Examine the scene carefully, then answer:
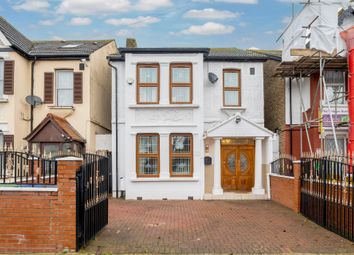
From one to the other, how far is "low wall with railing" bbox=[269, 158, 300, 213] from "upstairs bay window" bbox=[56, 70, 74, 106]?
9.65 m

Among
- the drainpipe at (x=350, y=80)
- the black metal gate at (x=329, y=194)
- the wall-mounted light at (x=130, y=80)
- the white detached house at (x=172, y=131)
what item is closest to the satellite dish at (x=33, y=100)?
the white detached house at (x=172, y=131)

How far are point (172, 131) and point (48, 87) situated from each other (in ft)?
20.0

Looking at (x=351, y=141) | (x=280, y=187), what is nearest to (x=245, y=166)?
(x=280, y=187)

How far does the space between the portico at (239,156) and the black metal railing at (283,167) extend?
2.68 ft

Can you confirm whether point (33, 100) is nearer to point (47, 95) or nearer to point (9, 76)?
point (47, 95)

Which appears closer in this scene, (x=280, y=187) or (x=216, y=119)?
(x=280, y=187)

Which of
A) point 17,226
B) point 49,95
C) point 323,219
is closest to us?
point 17,226

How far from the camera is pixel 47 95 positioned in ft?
63.7

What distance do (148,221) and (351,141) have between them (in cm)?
851

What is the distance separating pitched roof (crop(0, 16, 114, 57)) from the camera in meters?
19.0

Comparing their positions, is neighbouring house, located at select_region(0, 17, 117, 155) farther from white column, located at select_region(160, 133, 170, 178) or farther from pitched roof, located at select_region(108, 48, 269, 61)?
white column, located at select_region(160, 133, 170, 178)

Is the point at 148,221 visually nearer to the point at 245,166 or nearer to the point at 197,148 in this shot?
the point at 197,148

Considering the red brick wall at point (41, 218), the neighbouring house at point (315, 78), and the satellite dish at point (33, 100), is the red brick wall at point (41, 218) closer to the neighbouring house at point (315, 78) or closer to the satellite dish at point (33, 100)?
the satellite dish at point (33, 100)

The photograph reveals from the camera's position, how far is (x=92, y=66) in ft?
65.1
